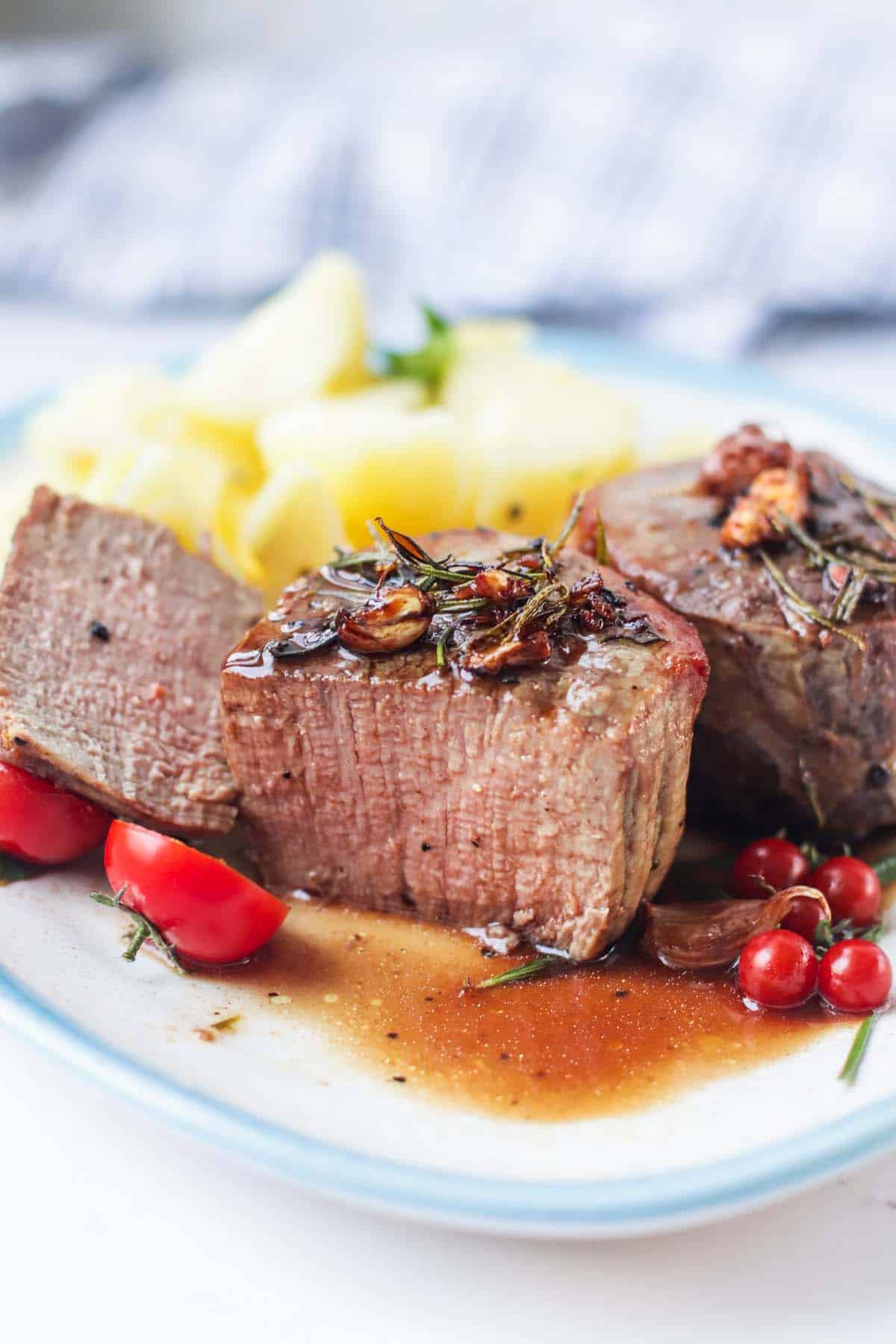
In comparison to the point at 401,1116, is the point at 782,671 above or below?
above

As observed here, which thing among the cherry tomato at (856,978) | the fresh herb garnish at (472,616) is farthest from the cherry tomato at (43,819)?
the cherry tomato at (856,978)

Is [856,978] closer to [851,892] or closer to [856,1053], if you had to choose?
[856,1053]

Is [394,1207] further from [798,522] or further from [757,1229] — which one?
[798,522]

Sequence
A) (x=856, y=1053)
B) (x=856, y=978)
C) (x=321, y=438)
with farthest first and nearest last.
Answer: (x=321, y=438), (x=856, y=978), (x=856, y=1053)

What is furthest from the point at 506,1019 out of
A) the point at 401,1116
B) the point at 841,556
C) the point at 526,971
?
the point at 841,556

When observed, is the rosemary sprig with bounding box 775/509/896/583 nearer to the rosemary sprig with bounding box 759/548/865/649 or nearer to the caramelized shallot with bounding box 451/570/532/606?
the rosemary sprig with bounding box 759/548/865/649

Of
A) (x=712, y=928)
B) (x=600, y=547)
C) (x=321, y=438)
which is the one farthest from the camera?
(x=321, y=438)
